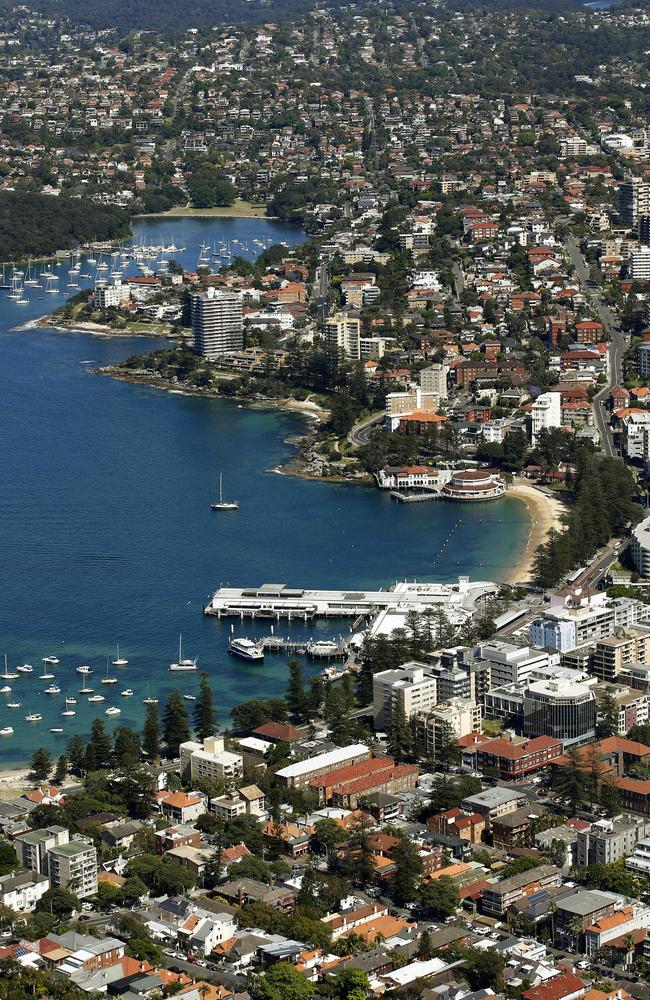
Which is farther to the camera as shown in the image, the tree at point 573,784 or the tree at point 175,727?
the tree at point 175,727

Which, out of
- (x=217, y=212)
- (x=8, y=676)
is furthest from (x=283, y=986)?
(x=217, y=212)

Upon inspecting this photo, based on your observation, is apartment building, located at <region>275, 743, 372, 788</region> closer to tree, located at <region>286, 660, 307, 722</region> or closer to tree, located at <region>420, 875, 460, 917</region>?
tree, located at <region>286, 660, 307, 722</region>

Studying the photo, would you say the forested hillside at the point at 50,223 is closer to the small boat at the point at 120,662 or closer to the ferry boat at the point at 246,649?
the ferry boat at the point at 246,649

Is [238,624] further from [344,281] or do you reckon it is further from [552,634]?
[344,281]

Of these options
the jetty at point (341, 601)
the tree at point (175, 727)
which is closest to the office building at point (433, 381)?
the jetty at point (341, 601)

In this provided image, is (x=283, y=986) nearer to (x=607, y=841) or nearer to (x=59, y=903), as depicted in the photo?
(x=59, y=903)

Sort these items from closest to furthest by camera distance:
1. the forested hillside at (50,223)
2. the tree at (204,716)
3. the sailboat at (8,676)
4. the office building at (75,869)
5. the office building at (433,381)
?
1. the office building at (75,869)
2. the tree at (204,716)
3. the sailboat at (8,676)
4. the office building at (433,381)
5. the forested hillside at (50,223)

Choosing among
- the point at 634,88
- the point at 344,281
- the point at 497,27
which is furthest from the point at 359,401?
the point at 497,27
